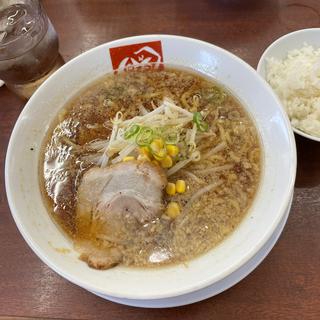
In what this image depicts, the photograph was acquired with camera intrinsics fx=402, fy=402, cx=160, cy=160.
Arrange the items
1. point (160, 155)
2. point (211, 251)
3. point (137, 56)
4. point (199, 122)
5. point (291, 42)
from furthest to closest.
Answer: point (291, 42), point (137, 56), point (199, 122), point (160, 155), point (211, 251)

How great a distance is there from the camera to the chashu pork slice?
4.16 ft

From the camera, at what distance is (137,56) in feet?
5.10

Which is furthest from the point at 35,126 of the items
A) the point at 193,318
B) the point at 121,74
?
the point at 193,318

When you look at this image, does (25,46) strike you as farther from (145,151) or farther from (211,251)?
(211,251)

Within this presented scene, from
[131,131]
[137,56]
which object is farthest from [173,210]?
[137,56]

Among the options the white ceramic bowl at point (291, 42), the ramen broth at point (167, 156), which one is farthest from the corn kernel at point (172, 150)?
the white ceramic bowl at point (291, 42)

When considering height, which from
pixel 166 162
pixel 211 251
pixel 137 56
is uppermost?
pixel 137 56

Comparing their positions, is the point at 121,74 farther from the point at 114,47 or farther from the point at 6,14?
the point at 6,14

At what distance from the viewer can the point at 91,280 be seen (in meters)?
1.11

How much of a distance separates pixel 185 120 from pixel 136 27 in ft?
2.34

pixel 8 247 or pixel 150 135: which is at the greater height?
pixel 150 135

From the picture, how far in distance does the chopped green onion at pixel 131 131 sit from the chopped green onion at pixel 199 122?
0.21 metres

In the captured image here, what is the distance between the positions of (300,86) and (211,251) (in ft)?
2.40

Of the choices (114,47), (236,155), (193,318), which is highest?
(114,47)
